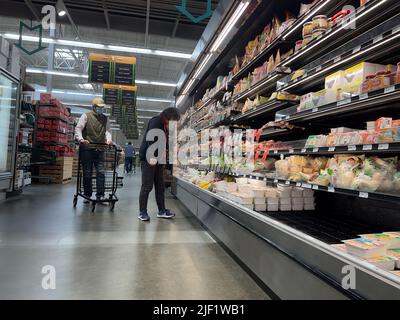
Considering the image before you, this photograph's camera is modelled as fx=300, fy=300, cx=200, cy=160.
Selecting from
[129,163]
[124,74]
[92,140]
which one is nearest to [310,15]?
[92,140]

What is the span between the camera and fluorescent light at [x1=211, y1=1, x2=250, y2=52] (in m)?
2.85

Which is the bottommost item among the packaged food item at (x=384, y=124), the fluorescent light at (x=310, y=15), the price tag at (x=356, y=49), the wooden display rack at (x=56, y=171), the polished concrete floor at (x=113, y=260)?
the polished concrete floor at (x=113, y=260)

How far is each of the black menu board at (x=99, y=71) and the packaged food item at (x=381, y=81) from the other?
9437mm

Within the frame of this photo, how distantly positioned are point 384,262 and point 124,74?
395 inches

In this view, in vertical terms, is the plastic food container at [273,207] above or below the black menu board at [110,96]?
below

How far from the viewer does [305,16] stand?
2324 mm

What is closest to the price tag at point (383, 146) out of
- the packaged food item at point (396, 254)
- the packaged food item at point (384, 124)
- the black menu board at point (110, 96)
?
the packaged food item at point (384, 124)

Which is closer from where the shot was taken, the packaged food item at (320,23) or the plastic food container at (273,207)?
the packaged food item at (320,23)

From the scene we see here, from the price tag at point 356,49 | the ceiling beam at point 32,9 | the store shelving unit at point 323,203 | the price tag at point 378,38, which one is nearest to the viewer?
the store shelving unit at point 323,203

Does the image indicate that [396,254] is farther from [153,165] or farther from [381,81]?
[153,165]

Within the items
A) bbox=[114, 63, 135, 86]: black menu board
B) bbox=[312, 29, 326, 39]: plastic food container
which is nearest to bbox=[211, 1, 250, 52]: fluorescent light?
bbox=[312, 29, 326, 39]: plastic food container

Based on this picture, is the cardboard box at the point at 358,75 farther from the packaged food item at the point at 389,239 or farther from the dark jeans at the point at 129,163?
the dark jeans at the point at 129,163

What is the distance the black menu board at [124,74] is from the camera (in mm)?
10047

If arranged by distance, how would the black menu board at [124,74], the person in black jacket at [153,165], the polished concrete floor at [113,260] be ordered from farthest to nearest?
the black menu board at [124,74], the person in black jacket at [153,165], the polished concrete floor at [113,260]
